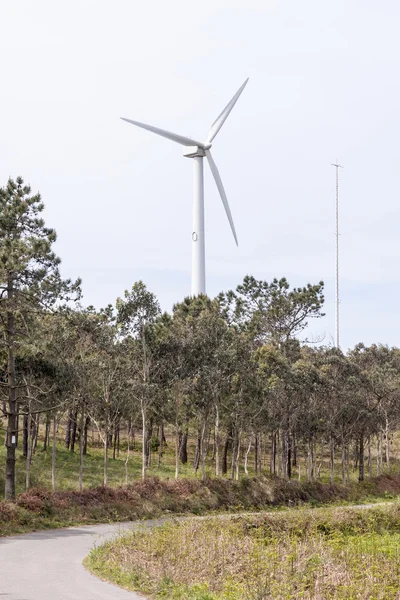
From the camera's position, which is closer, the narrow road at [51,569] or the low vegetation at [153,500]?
the narrow road at [51,569]

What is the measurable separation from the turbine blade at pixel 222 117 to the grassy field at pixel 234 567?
58068 millimetres

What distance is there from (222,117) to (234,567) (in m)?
63.8

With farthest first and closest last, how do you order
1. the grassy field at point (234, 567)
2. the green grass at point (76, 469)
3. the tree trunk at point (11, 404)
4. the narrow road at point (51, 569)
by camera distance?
the green grass at point (76, 469)
the tree trunk at point (11, 404)
the narrow road at point (51, 569)
the grassy field at point (234, 567)

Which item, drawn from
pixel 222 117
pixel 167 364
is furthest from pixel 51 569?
pixel 222 117

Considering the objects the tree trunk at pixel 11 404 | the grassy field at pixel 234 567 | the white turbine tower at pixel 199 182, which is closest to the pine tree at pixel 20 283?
the tree trunk at pixel 11 404

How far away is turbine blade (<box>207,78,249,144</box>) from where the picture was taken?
236 ft

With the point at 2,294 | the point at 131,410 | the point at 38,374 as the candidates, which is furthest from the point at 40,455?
the point at 2,294

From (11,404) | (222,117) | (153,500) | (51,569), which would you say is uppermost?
(222,117)

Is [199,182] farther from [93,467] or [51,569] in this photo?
[51,569]

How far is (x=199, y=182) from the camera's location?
7356 cm

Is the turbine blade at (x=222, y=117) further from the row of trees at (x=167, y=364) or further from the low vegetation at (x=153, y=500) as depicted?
the low vegetation at (x=153, y=500)

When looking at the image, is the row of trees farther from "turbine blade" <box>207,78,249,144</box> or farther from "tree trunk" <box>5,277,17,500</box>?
"turbine blade" <box>207,78,249,144</box>

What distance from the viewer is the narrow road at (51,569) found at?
1342 centimetres

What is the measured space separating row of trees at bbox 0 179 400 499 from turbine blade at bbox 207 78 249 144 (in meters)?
20.1
